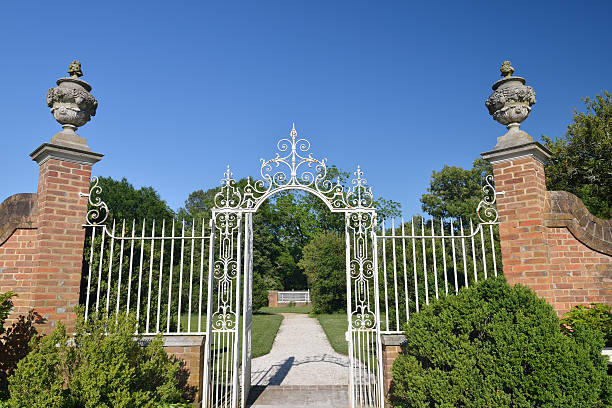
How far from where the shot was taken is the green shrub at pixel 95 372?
374cm

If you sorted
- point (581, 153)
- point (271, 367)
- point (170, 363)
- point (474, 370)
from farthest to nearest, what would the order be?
point (581, 153), point (271, 367), point (170, 363), point (474, 370)

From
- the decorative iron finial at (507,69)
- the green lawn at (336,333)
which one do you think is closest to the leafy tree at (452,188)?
the green lawn at (336,333)

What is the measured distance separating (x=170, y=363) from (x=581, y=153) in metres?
16.6

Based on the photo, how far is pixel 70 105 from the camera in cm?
527

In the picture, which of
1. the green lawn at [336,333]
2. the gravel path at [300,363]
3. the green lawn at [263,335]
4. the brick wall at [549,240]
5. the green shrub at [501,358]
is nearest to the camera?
the green shrub at [501,358]

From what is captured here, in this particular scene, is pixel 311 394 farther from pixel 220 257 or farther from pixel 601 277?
pixel 601 277

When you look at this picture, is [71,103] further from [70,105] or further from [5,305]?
[5,305]

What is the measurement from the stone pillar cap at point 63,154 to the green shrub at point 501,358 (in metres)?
4.75

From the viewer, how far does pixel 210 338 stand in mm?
5133

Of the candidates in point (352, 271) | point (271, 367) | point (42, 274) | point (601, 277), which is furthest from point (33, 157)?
point (601, 277)

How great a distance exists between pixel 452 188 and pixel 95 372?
33032 millimetres

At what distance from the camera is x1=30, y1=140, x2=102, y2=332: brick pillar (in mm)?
4836

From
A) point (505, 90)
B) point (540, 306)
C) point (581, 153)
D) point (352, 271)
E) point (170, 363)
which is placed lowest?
point (170, 363)

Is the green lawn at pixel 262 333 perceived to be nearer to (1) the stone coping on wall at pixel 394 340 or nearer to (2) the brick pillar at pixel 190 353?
(2) the brick pillar at pixel 190 353
